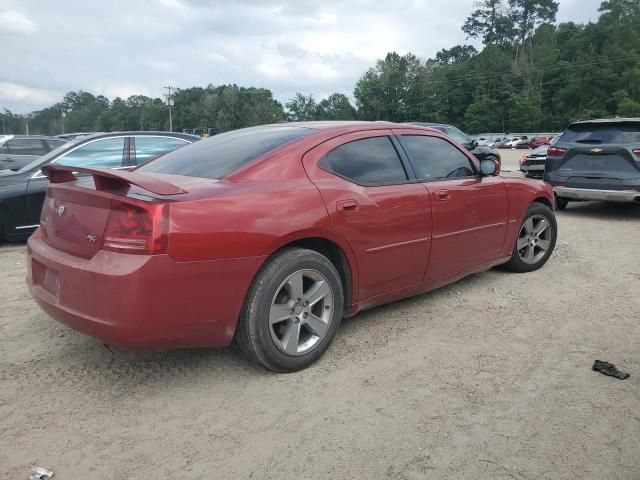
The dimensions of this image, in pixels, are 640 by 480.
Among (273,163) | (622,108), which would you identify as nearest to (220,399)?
(273,163)

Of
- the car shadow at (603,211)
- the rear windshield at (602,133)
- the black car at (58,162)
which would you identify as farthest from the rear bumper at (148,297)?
the car shadow at (603,211)

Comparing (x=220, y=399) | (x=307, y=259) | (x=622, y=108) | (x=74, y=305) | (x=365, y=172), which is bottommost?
(x=220, y=399)

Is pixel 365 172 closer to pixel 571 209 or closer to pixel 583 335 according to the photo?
pixel 583 335

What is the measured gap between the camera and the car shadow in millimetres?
8711

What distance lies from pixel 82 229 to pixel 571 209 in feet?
29.5

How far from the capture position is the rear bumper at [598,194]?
25.5 feet

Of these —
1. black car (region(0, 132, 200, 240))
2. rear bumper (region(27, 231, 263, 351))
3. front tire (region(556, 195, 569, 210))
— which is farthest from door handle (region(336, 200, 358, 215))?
front tire (region(556, 195, 569, 210))

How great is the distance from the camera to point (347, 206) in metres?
3.34

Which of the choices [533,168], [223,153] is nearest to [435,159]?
[223,153]

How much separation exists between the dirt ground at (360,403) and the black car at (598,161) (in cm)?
444

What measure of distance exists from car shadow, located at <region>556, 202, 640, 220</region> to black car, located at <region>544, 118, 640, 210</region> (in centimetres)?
54

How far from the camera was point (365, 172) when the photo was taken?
3.61 metres

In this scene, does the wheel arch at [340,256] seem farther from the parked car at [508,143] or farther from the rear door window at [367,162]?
the parked car at [508,143]

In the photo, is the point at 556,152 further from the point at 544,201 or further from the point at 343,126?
the point at 343,126
